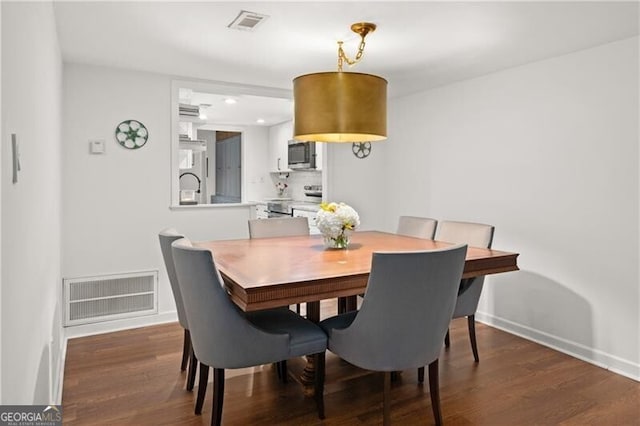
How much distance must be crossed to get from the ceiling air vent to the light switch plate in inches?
64.5

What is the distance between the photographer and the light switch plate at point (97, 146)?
139 inches

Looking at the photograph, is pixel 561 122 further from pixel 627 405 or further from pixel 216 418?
pixel 216 418

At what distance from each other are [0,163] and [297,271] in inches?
54.9

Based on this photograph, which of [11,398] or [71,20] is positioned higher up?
[71,20]

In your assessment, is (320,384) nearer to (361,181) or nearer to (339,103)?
(339,103)

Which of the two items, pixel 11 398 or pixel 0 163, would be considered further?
pixel 11 398

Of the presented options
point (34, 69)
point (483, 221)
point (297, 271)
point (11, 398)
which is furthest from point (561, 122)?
point (11, 398)

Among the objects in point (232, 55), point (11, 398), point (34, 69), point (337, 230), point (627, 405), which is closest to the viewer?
point (11, 398)

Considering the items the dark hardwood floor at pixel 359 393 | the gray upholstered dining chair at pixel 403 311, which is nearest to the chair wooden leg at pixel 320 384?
the dark hardwood floor at pixel 359 393

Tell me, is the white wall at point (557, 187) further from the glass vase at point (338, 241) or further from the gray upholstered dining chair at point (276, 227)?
the glass vase at point (338, 241)

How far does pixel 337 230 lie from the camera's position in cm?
272

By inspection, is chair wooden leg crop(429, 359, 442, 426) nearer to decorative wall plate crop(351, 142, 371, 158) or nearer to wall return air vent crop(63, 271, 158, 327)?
wall return air vent crop(63, 271, 158, 327)

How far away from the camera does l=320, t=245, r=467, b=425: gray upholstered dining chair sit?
6.14 feet

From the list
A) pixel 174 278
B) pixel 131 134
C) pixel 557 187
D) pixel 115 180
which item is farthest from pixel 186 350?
pixel 557 187
